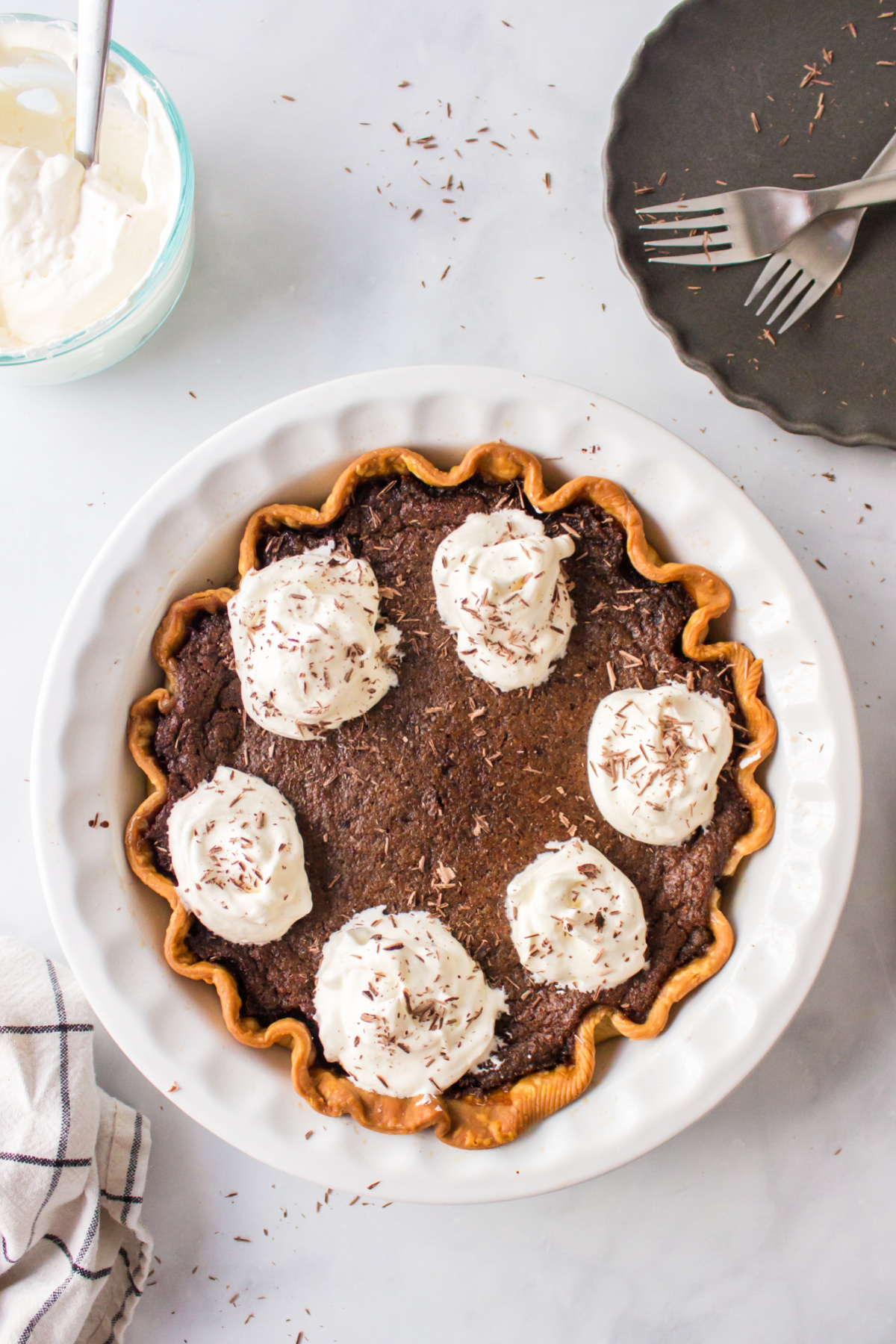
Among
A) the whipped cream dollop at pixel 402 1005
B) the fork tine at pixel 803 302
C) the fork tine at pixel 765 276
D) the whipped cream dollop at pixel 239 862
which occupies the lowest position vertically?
the whipped cream dollop at pixel 402 1005

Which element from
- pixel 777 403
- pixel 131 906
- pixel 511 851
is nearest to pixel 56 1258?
pixel 131 906

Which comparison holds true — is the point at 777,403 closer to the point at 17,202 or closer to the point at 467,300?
the point at 467,300

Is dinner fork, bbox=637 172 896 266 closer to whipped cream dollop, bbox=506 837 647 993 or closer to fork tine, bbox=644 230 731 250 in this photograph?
fork tine, bbox=644 230 731 250

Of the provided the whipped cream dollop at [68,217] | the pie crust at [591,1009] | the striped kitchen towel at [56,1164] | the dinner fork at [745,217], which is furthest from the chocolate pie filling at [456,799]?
the whipped cream dollop at [68,217]

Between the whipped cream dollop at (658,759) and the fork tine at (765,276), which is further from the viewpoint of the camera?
the fork tine at (765,276)

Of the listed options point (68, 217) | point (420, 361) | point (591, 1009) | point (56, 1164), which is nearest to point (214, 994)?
point (56, 1164)

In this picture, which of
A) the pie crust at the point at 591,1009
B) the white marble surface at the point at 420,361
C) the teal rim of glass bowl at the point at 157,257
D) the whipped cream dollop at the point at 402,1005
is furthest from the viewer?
the white marble surface at the point at 420,361

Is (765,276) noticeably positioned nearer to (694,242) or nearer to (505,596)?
(694,242)

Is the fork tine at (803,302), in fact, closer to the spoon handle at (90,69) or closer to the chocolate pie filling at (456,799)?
the chocolate pie filling at (456,799)
